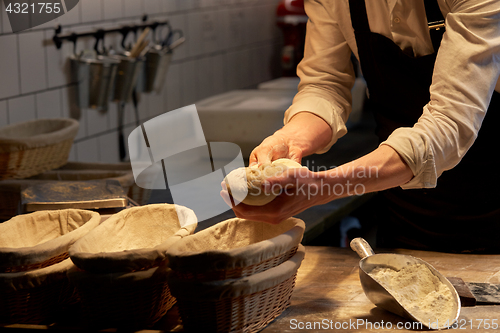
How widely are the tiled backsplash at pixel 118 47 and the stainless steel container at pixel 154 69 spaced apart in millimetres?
138

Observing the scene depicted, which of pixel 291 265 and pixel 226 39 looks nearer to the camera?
pixel 291 265

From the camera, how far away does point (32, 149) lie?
1.52 m

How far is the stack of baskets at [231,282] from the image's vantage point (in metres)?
0.80

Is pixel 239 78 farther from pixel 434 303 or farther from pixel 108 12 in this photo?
pixel 434 303

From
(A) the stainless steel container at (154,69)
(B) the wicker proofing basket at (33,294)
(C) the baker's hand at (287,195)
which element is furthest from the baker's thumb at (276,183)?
(A) the stainless steel container at (154,69)

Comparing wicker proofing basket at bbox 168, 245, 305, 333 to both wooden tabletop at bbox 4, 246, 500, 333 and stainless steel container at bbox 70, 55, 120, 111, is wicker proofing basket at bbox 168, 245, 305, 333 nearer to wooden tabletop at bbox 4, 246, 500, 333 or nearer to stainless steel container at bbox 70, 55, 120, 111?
wooden tabletop at bbox 4, 246, 500, 333

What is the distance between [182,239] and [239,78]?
9.07 feet

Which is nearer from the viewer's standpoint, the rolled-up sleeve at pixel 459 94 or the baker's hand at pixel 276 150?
the rolled-up sleeve at pixel 459 94

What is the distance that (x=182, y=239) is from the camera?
0.88 meters

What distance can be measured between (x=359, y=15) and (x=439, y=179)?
0.46 metres

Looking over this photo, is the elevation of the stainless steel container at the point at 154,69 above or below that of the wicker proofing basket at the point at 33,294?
above

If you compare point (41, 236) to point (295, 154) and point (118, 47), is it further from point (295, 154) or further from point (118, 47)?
point (118, 47)

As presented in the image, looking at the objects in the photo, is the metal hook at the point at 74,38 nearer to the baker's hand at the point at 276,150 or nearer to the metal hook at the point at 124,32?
the metal hook at the point at 124,32

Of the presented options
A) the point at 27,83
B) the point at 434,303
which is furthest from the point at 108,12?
the point at 434,303
